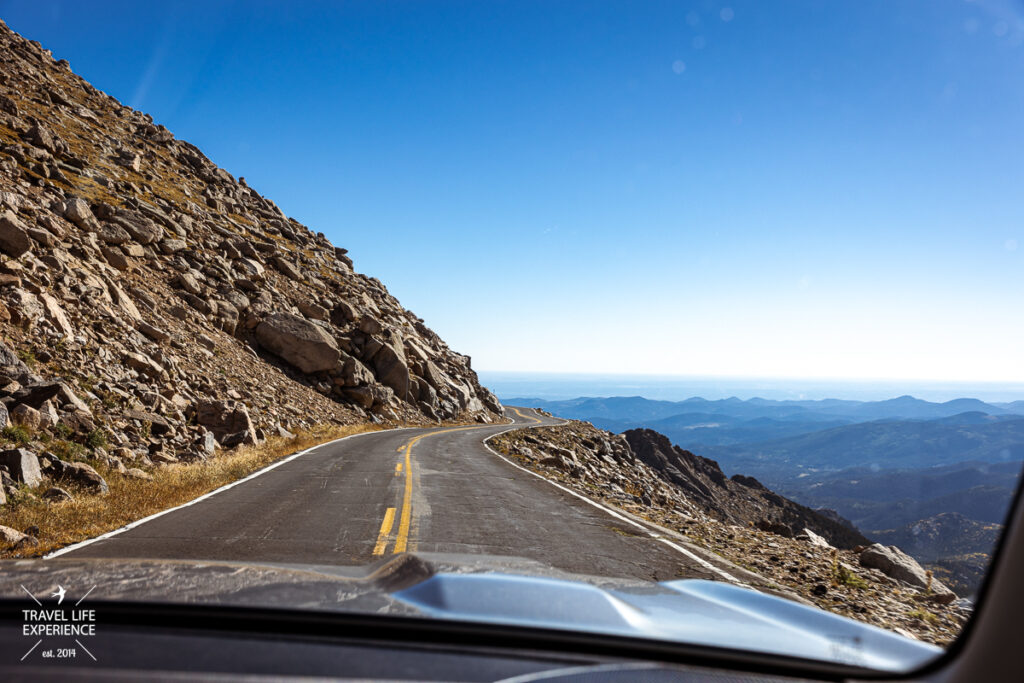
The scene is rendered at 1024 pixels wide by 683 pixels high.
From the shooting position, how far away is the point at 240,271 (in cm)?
3469

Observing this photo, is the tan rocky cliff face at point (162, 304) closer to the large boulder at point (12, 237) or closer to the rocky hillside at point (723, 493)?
the large boulder at point (12, 237)

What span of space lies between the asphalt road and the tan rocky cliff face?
513cm

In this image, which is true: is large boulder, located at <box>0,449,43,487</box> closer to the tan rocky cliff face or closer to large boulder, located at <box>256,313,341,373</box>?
the tan rocky cliff face

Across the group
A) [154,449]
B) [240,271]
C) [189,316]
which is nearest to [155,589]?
[154,449]

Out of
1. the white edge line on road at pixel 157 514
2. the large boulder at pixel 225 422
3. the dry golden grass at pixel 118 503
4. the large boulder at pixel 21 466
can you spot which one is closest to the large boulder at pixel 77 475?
the dry golden grass at pixel 118 503

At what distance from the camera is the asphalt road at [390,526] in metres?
6.33

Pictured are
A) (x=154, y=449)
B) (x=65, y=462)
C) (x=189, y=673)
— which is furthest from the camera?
(x=154, y=449)

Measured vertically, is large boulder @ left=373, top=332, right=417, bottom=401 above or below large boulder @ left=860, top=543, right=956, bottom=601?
above

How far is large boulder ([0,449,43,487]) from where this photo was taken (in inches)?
336

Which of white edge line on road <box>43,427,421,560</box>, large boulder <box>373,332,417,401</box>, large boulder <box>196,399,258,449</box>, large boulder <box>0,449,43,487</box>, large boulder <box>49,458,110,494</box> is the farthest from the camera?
large boulder <box>373,332,417,401</box>

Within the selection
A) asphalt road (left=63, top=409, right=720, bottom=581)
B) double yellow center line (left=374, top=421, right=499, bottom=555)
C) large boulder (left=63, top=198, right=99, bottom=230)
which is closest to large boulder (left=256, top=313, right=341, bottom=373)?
large boulder (left=63, top=198, right=99, bottom=230)

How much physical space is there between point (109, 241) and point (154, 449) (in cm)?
1695

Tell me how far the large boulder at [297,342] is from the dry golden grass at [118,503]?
17.7 m

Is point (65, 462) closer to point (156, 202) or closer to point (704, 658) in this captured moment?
point (704, 658)
